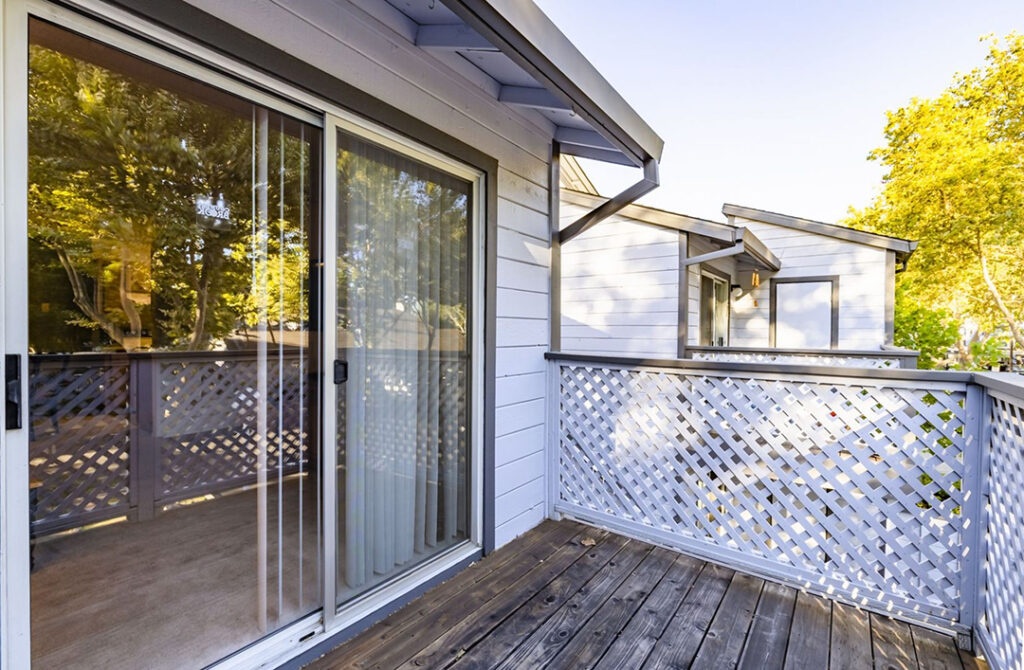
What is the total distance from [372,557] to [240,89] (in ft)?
5.97

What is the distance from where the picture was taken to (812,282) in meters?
7.49

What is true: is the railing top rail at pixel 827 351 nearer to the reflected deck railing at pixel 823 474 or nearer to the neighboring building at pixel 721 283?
the neighboring building at pixel 721 283

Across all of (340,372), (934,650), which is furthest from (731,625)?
(340,372)

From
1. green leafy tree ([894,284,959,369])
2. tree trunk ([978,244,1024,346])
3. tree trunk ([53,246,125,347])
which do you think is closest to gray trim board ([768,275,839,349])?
green leafy tree ([894,284,959,369])

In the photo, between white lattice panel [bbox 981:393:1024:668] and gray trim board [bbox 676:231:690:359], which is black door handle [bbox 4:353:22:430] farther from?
gray trim board [bbox 676:231:690:359]

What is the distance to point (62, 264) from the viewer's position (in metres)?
1.83

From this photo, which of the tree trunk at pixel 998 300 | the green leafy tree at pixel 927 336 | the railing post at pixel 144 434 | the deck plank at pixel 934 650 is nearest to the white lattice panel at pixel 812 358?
the deck plank at pixel 934 650

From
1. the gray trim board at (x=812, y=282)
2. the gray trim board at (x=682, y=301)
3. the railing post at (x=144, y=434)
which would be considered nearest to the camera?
the railing post at (x=144, y=434)

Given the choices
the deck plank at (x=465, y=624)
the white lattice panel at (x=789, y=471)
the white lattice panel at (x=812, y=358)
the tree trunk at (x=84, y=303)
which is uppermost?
the tree trunk at (x=84, y=303)

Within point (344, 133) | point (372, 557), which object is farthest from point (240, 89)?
point (372, 557)

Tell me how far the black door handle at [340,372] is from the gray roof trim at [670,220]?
12.0 feet

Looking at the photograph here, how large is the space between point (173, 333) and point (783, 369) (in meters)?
3.30

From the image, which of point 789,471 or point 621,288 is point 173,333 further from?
point 621,288

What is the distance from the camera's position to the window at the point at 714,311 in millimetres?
6238
